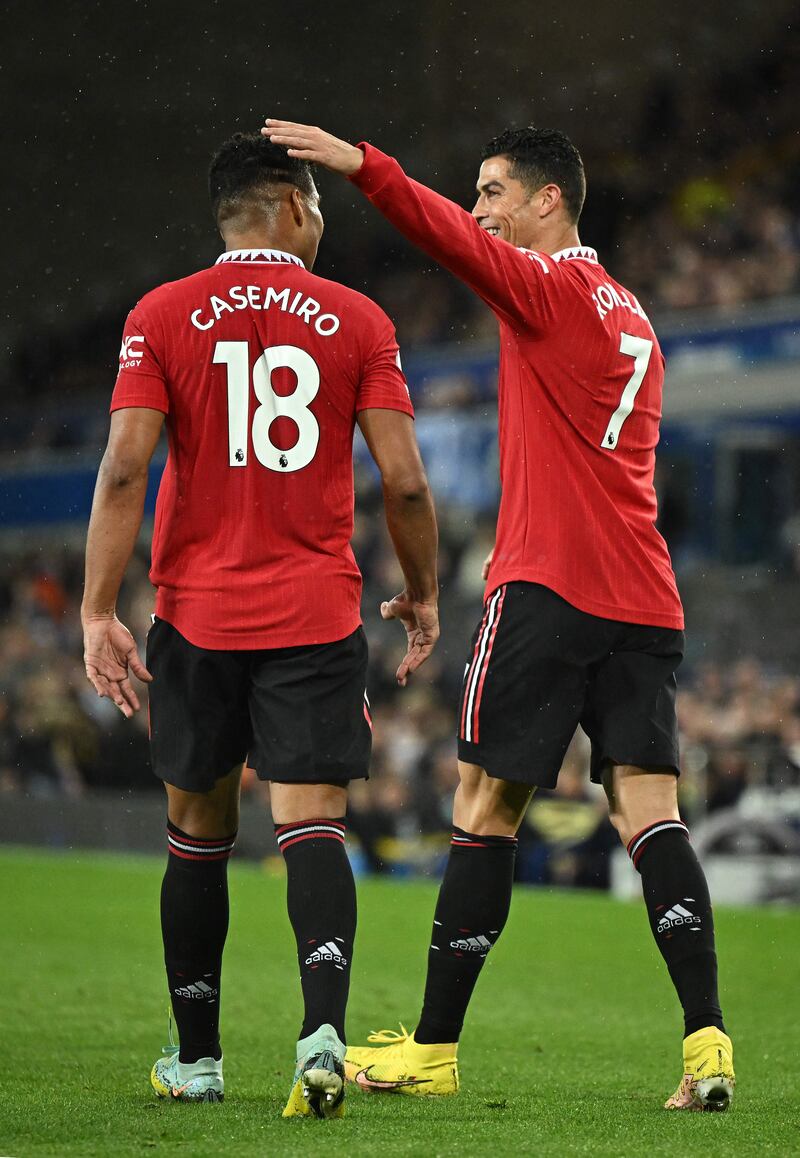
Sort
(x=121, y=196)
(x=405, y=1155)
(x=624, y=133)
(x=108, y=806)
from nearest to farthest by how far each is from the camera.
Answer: (x=405, y=1155)
(x=108, y=806)
(x=624, y=133)
(x=121, y=196)

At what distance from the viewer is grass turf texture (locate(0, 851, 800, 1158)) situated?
9.71 ft

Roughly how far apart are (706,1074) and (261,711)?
1196 millimetres

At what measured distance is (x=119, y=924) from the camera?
8508 mm

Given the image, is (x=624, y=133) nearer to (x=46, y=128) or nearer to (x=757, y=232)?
(x=757, y=232)

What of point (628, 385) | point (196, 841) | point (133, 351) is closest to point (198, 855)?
point (196, 841)

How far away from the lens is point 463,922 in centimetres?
361

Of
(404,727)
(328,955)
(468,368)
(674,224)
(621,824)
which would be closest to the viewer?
(328,955)

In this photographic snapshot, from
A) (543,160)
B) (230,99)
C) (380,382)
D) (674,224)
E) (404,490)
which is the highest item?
(230,99)

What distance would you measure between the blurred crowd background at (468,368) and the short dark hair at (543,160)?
7146 millimetres

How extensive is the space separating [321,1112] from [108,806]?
11671 millimetres

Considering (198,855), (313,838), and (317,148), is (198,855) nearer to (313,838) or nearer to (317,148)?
(313,838)

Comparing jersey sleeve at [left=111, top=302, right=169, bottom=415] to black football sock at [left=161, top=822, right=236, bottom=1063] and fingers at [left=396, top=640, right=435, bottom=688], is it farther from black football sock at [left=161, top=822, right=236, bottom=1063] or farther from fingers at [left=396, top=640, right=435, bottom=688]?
black football sock at [left=161, top=822, right=236, bottom=1063]

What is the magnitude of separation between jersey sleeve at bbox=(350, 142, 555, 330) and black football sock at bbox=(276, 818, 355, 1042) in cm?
119

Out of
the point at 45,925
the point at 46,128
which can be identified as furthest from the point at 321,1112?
the point at 46,128
